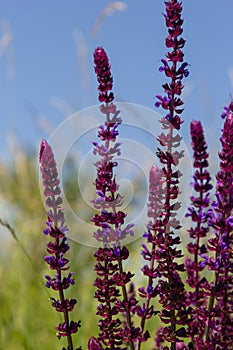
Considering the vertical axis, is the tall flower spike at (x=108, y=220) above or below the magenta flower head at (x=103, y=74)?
below

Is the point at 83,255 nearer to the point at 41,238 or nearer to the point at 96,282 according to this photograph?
the point at 41,238

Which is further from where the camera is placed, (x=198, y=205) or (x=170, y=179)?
(x=198, y=205)

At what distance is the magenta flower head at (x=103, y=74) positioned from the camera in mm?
1569

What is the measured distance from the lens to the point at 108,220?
1.56 metres

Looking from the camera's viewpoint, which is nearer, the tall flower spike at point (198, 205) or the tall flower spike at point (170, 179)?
the tall flower spike at point (170, 179)

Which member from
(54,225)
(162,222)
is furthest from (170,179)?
(54,225)

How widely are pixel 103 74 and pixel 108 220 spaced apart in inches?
15.8

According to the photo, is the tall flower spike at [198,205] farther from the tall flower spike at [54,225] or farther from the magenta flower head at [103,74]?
the tall flower spike at [54,225]

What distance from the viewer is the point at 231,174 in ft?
5.12

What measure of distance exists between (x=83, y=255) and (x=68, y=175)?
A: 11.2 feet

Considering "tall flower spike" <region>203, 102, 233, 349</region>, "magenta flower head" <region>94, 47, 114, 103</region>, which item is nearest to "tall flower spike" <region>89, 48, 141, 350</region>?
"magenta flower head" <region>94, 47, 114, 103</region>

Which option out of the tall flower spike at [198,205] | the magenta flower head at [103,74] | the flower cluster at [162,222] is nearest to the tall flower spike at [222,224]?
the flower cluster at [162,222]

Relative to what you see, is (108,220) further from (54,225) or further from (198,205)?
(198,205)

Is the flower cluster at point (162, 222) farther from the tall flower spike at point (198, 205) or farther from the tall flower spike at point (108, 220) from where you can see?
the tall flower spike at point (198, 205)
